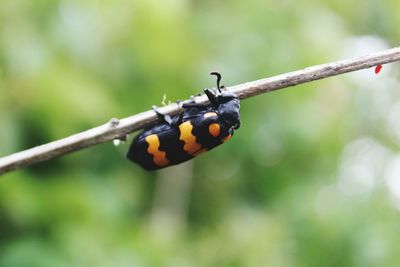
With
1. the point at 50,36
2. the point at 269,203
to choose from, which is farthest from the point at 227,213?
the point at 50,36

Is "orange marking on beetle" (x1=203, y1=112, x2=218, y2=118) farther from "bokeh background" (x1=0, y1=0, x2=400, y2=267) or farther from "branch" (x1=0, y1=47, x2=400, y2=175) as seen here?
"bokeh background" (x1=0, y1=0, x2=400, y2=267)

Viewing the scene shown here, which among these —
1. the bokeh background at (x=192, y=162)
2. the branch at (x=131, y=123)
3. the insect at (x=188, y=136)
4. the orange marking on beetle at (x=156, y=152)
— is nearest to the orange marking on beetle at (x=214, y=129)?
the insect at (x=188, y=136)

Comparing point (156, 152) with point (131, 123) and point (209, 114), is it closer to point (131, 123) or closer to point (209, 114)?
point (209, 114)

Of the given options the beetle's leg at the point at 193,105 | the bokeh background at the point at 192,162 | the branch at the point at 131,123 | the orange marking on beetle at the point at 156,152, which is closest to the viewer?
the branch at the point at 131,123

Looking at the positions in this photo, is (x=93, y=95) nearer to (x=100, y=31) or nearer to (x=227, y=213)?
(x=100, y=31)

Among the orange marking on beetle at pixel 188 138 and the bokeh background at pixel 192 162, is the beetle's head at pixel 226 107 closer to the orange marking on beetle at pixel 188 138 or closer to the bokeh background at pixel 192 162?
the orange marking on beetle at pixel 188 138

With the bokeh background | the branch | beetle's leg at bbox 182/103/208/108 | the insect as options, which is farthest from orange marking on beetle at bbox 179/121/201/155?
the bokeh background

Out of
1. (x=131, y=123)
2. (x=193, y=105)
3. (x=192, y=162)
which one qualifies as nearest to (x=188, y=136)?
(x=193, y=105)
